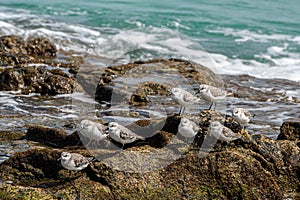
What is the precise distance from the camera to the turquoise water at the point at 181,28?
2239 cm

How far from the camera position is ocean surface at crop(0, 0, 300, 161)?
12.0m

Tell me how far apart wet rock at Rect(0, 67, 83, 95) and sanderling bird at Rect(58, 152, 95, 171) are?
6833 mm

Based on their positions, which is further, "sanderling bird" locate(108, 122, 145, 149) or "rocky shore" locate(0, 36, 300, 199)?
"sanderling bird" locate(108, 122, 145, 149)

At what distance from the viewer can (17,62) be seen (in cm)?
1538

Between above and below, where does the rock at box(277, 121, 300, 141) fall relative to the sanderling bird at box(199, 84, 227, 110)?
below

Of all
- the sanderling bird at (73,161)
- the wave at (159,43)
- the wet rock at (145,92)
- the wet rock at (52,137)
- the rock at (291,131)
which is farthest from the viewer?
the wave at (159,43)

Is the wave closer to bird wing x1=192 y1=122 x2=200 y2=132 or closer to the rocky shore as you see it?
the rocky shore

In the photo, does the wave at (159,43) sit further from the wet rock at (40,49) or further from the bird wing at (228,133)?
the bird wing at (228,133)

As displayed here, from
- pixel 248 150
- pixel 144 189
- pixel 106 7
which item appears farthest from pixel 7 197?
pixel 106 7

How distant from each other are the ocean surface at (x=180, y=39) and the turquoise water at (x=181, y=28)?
0.05 metres

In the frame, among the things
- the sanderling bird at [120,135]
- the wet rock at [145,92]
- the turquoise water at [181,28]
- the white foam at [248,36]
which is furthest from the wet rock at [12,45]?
the white foam at [248,36]

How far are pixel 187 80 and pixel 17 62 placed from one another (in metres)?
5.57

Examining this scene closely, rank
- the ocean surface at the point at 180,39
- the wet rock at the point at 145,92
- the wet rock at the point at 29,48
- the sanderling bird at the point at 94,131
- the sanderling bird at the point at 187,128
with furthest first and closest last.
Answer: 1. the wet rock at the point at 29,48
2. the wet rock at the point at 145,92
3. the ocean surface at the point at 180,39
4. the sanderling bird at the point at 94,131
5. the sanderling bird at the point at 187,128

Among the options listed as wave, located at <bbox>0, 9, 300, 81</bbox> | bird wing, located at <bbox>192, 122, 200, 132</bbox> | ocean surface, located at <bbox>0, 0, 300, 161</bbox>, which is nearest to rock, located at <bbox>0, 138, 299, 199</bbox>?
bird wing, located at <bbox>192, 122, 200, 132</bbox>
